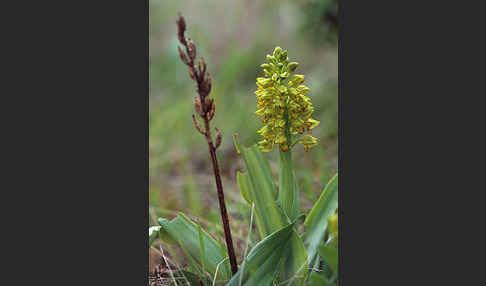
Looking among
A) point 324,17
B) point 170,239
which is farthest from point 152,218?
point 324,17

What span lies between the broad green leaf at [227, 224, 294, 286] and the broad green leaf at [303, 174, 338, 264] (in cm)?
24

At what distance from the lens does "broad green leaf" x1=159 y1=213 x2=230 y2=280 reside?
239 cm

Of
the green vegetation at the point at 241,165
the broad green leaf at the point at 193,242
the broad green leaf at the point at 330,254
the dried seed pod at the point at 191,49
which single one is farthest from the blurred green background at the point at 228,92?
the dried seed pod at the point at 191,49

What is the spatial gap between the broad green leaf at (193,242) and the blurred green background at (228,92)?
1.77ft

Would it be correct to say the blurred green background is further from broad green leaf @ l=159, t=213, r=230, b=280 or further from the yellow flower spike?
the yellow flower spike

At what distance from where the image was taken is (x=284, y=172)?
2.35 metres

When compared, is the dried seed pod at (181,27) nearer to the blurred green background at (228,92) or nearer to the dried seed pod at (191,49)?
the dried seed pod at (191,49)

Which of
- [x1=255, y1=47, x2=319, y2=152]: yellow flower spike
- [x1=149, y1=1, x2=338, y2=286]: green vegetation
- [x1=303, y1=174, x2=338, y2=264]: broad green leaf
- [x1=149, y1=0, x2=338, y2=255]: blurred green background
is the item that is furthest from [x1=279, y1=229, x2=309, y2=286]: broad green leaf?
[x1=149, y1=0, x2=338, y2=255]: blurred green background

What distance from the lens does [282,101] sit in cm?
221

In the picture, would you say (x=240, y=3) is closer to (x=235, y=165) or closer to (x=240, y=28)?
(x=240, y=28)

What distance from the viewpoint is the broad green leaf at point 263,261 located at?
2.17m

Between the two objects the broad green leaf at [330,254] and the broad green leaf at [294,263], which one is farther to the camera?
the broad green leaf at [294,263]

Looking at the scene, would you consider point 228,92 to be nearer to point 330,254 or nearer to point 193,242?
point 193,242

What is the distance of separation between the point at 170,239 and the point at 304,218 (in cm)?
73
